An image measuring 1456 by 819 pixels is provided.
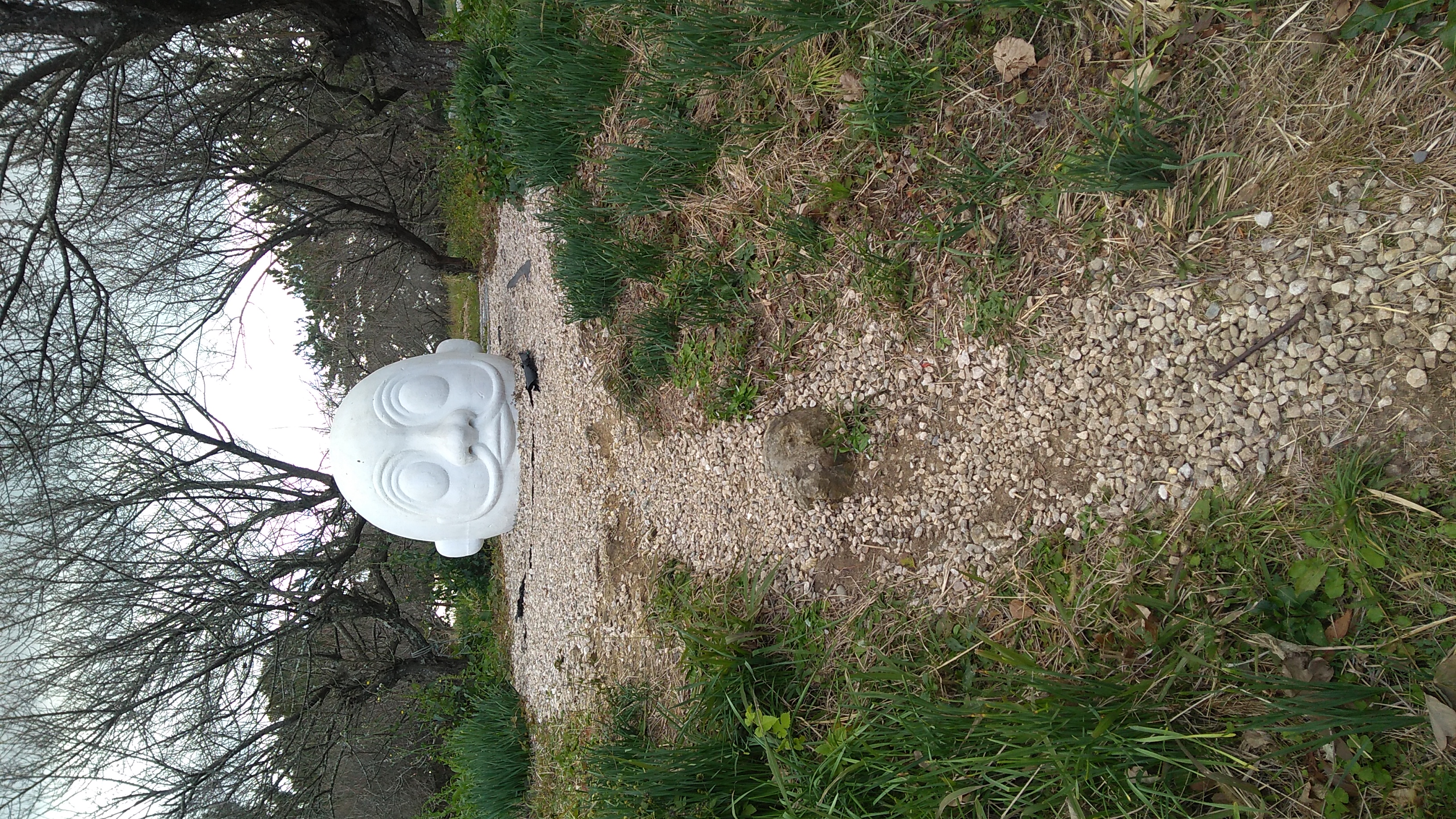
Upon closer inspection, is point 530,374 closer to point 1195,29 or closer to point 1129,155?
point 1129,155

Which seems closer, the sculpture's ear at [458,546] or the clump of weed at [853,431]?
the clump of weed at [853,431]

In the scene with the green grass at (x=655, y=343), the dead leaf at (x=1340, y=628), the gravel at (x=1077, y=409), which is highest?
the green grass at (x=655, y=343)

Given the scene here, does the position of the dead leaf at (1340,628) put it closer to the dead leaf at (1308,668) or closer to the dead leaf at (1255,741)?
the dead leaf at (1308,668)

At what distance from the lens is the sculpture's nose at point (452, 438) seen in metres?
5.27

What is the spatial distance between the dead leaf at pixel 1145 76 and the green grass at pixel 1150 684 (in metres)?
1.00

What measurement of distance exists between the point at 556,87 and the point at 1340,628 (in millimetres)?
3938

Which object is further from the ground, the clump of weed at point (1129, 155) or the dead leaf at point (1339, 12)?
the clump of weed at point (1129, 155)

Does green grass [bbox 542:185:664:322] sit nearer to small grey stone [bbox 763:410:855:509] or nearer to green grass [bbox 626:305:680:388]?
green grass [bbox 626:305:680:388]

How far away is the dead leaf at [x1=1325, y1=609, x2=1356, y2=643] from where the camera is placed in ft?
5.56

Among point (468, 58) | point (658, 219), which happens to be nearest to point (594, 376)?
point (658, 219)

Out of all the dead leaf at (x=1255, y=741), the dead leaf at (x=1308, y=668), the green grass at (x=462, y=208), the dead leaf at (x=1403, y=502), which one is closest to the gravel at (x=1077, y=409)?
the dead leaf at (x=1403, y=502)

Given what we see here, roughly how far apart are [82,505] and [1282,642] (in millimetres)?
7856

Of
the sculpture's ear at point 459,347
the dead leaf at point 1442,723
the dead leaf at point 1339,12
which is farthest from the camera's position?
the sculpture's ear at point 459,347

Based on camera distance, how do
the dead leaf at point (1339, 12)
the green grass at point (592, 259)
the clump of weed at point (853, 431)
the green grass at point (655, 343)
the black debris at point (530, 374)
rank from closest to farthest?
the dead leaf at point (1339, 12), the clump of weed at point (853, 431), the green grass at point (655, 343), the green grass at point (592, 259), the black debris at point (530, 374)
